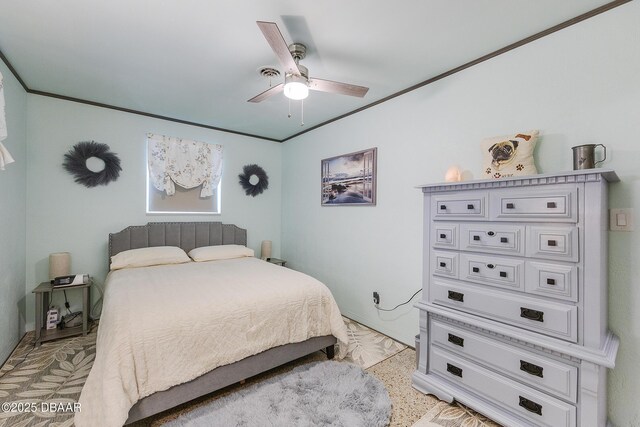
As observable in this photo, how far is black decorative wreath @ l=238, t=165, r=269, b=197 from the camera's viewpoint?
171 inches

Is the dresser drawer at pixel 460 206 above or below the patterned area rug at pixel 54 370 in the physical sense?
above

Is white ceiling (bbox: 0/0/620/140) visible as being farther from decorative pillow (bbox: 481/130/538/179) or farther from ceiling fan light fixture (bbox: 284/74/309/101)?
decorative pillow (bbox: 481/130/538/179)

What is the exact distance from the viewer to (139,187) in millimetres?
3572

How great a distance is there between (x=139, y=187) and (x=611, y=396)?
4651 mm

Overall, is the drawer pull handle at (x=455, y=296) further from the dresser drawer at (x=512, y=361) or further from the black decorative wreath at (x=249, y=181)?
the black decorative wreath at (x=249, y=181)

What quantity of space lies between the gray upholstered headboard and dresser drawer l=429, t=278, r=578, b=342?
9.76 feet

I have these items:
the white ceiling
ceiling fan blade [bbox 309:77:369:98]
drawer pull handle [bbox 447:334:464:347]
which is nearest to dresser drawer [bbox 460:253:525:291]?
drawer pull handle [bbox 447:334:464:347]

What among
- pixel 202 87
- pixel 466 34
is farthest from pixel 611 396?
pixel 202 87

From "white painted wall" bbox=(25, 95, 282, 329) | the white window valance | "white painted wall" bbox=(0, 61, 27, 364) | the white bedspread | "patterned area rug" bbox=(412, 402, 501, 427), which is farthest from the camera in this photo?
the white window valance

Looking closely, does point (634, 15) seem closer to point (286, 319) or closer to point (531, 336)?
point (531, 336)

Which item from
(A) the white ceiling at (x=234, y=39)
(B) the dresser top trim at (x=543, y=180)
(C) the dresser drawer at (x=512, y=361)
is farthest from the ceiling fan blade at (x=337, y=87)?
(C) the dresser drawer at (x=512, y=361)

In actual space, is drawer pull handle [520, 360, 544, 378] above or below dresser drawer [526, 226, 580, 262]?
below

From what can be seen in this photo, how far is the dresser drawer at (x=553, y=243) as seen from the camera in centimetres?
149

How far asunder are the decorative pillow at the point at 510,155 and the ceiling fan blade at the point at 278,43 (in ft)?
4.96
